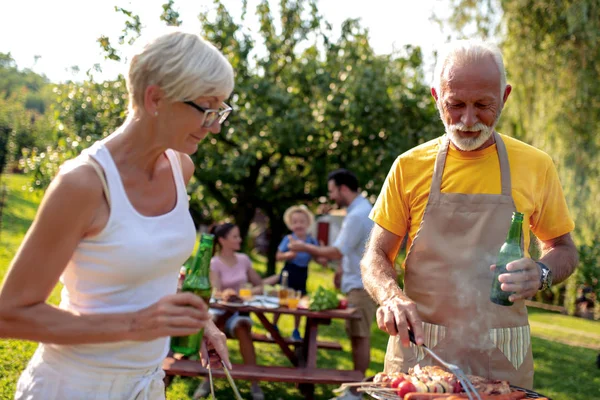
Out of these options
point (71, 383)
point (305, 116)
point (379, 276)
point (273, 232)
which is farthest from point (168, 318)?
point (273, 232)

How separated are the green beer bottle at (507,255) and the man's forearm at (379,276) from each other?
38 cm

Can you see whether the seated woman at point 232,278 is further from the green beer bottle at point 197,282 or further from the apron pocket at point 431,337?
the green beer bottle at point 197,282

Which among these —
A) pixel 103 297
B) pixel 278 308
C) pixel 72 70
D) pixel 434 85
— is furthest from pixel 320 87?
pixel 103 297

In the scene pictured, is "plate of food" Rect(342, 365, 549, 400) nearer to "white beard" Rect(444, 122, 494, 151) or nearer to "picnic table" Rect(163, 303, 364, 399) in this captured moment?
"white beard" Rect(444, 122, 494, 151)

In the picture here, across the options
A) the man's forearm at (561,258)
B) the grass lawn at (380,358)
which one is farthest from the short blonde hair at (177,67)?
the grass lawn at (380,358)

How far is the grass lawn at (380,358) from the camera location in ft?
23.0

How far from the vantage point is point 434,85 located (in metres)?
2.93

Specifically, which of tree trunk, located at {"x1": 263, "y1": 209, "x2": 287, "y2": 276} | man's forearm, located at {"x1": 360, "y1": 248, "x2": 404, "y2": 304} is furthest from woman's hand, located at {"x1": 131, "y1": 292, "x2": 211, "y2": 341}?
tree trunk, located at {"x1": 263, "y1": 209, "x2": 287, "y2": 276}

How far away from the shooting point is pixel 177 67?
1780 mm

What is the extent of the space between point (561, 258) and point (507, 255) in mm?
261

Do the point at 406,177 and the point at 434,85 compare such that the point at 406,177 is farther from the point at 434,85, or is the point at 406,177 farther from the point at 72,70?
the point at 72,70

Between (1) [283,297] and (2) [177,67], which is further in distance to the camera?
(1) [283,297]

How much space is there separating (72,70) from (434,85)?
6747mm

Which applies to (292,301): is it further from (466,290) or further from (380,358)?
(466,290)
